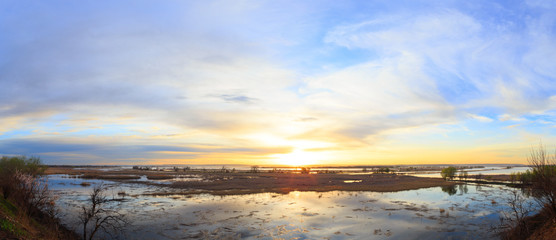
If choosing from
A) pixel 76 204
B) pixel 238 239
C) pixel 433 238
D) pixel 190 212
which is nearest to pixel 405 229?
pixel 433 238

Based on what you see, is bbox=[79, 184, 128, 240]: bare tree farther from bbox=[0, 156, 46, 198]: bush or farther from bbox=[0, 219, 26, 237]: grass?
bbox=[0, 156, 46, 198]: bush

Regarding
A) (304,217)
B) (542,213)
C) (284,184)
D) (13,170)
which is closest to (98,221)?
(13,170)

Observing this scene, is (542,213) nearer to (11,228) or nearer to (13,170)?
(11,228)

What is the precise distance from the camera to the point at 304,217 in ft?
85.1

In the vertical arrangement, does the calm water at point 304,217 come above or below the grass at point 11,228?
below

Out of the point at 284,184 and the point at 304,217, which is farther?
the point at 284,184

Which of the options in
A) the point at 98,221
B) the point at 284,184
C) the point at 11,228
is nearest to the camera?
the point at 11,228

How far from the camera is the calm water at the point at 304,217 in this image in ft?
67.8

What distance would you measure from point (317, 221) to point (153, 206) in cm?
1773

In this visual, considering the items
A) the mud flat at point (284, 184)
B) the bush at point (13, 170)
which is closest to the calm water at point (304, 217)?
the bush at point (13, 170)

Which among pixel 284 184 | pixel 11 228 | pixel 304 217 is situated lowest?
pixel 284 184

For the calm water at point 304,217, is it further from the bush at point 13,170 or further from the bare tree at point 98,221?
the bush at point 13,170

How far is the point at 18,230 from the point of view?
40.3 ft

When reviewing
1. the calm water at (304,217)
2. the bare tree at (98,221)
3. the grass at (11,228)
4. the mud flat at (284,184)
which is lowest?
the mud flat at (284,184)
